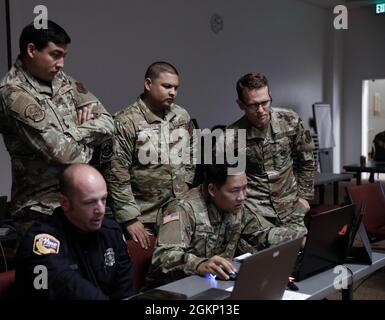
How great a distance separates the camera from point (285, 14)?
26.7 ft

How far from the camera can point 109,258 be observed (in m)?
1.70

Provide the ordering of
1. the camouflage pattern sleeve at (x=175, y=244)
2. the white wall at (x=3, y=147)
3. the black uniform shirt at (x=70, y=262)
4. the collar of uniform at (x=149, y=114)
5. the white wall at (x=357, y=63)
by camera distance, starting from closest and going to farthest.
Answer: the black uniform shirt at (x=70, y=262), the camouflage pattern sleeve at (x=175, y=244), the collar of uniform at (x=149, y=114), the white wall at (x=3, y=147), the white wall at (x=357, y=63)

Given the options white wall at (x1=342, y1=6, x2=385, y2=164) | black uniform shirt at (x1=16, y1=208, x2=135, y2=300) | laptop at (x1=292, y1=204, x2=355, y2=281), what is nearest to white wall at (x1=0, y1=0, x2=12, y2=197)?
black uniform shirt at (x1=16, y1=208, x2=135, y2=300)

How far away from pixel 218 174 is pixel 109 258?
0.60 meters

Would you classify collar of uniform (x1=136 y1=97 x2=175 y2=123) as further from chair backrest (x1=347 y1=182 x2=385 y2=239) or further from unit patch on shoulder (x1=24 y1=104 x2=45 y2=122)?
chair backrest (x1=347 y1=182 x2=385 y2=239)

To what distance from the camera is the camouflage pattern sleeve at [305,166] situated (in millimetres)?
2779

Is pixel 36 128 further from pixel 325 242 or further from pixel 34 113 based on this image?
pixel 325 242

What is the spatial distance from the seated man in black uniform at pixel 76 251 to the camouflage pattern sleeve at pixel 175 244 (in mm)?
183

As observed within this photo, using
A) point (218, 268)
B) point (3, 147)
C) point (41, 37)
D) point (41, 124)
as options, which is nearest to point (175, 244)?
point (218, 268)

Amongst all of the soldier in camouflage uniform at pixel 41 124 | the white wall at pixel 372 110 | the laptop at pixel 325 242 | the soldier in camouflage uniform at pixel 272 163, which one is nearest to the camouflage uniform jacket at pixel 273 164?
the soldier in camouflage uniform at pixel 272 163

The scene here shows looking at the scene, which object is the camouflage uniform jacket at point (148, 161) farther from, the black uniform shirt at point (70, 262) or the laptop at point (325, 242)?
the laptop at point (325, 242)

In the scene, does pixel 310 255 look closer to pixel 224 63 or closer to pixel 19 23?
pixel 19 23
